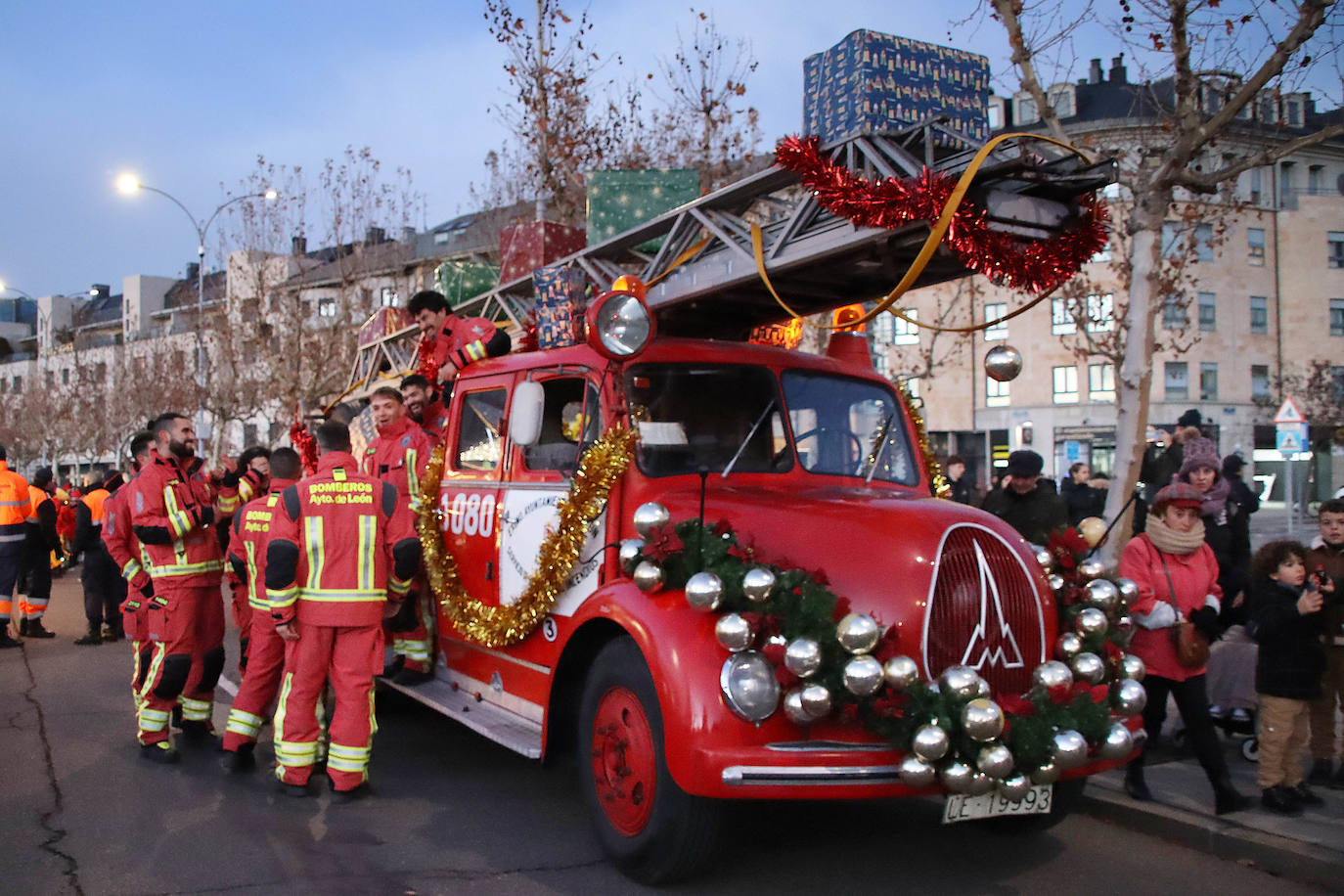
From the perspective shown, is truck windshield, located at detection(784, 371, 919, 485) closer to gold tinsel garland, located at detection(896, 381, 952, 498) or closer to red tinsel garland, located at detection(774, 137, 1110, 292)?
gold tinsel garland, located at detection(896, 381, 952, 498)

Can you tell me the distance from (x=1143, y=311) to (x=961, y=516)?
3900mm

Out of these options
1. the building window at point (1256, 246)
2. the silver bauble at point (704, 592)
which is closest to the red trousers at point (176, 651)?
the silver bauble at point (704, 592)

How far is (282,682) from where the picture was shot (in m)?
5.60

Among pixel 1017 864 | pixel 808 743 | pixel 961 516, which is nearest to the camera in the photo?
pixel 808 743

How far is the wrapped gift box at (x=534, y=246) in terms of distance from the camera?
766 cm

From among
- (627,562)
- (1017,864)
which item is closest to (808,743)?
(627,562)

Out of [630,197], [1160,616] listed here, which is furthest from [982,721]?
[630,197]

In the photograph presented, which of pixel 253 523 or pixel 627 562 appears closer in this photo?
pixel 627 562

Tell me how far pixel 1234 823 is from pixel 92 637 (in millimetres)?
10857

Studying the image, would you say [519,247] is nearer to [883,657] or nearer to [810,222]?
[810,222]

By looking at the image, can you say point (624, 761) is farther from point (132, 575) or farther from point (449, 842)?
point (132, 575)

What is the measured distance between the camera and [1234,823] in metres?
4.97

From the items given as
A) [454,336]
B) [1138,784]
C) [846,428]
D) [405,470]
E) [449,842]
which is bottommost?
[449,842]

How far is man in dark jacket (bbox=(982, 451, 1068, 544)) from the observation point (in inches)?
278
